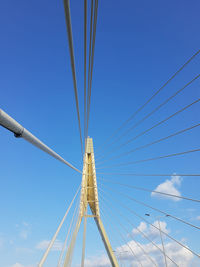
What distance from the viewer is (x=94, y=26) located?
409 centimetres

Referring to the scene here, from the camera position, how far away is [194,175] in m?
5.31

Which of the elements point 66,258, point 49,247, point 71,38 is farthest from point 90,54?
point 66,258

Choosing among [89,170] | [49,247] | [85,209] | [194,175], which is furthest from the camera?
[89,170]

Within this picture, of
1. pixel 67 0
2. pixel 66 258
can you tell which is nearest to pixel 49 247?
pixel 66 258

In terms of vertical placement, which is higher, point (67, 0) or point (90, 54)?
point (90, 54)

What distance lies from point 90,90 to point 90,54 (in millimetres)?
1978

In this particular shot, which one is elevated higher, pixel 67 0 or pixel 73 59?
pixel 73 59

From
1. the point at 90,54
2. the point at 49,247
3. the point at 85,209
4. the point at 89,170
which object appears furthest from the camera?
the point at 89,170

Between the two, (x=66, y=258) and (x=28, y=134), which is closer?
(x=28, y=134)

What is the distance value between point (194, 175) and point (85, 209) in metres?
7.87

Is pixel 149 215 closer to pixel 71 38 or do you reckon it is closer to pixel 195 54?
pixel 195 54

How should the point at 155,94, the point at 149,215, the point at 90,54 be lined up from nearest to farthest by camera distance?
the point at 90,54 → the point at 155,94 → the point at 149,215

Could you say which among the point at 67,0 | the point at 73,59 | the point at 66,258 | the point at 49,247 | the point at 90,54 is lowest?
the point at 66,258

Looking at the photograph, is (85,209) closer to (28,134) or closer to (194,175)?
(194,175)
